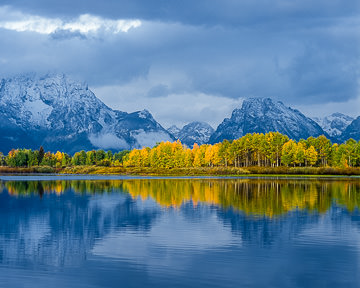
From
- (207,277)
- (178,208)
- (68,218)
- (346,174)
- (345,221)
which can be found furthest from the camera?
(346,174)

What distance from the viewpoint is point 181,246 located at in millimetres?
30031

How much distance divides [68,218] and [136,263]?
20.8 metres

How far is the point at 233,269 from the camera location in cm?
2416

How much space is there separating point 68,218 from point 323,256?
85.9 feet

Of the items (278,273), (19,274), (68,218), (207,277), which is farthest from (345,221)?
(19,274)

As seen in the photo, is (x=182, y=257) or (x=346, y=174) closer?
(x=182, y=257)

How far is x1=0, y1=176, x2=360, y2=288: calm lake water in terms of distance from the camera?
22719 mm

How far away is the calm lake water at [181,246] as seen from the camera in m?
22.7

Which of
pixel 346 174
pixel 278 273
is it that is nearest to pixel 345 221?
pixel 278 273

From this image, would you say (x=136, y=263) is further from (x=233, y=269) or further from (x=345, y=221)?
(x=345, y=221)

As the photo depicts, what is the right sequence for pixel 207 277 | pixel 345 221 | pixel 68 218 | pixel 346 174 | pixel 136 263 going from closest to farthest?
pixel 207 277 → pixel 136 263 → pixel 345 221 → pixel 68 218 → pixel 346 174

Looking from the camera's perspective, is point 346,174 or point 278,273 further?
point 346,174

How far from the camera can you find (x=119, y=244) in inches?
1209

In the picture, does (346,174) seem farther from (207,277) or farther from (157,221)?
(207,277)
